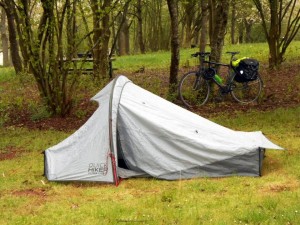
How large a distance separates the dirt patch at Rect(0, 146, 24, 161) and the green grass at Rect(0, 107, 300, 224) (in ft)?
3.32

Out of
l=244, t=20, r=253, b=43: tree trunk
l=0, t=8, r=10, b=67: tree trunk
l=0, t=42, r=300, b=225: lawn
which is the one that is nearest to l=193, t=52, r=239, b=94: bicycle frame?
l=0, t=42, r=300, b=225: lawn

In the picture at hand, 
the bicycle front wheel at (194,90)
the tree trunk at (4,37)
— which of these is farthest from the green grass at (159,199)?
the tree trunk at (4,37)

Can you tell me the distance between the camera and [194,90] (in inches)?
474

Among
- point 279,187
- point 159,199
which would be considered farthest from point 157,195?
point 279,187

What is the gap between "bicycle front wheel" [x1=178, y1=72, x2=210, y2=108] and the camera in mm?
11664

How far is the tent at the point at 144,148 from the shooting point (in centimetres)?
661

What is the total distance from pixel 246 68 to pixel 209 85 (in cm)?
101

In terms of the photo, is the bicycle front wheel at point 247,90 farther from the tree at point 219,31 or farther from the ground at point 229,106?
the tree at point 219,31

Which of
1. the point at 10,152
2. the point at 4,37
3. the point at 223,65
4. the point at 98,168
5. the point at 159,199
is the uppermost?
the point at 4,37

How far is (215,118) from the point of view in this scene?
10828 mm

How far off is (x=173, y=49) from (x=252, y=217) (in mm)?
7936

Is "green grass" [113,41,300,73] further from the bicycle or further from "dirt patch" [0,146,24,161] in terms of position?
"dirt patch" [0,146,24,161]

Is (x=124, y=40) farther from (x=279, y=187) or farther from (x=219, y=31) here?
(x=279, y=187)

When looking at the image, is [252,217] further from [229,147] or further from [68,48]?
[68,48]
